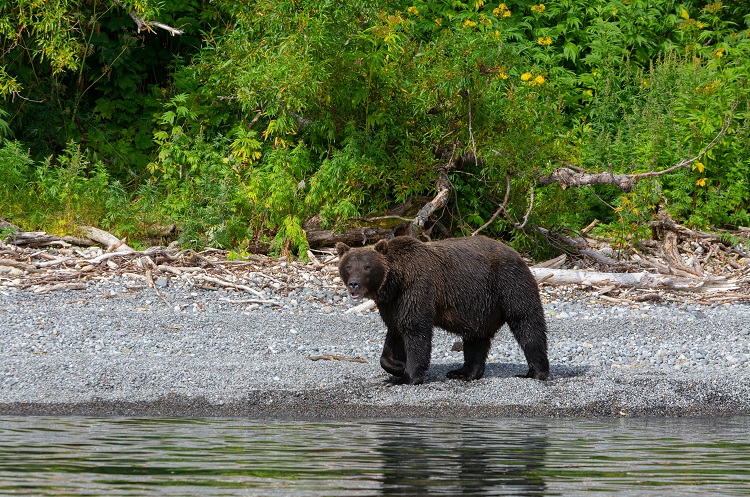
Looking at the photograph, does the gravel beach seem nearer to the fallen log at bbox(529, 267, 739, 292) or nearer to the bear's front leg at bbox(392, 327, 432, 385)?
the bear's front leg at bbox(392, 327, 432, 385)

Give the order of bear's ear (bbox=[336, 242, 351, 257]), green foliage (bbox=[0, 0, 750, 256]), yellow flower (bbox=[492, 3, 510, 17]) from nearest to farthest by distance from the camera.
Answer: bear's ear (bbox=[336, 242, 351, 257]) → green foliage (bbox=[0, 0, 750, 256]) → yellow flower (bbox=[492, 3, 510, 17])

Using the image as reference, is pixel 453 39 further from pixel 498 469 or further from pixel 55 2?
pixel 498 469

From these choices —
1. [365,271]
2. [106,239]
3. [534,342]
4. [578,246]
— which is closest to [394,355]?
[365,271]

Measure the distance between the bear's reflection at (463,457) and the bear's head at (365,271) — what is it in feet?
4.36

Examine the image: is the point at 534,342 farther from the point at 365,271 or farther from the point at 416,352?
the point at 365,271

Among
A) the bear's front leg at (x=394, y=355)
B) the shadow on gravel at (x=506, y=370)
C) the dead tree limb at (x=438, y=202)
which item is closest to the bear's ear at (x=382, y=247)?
the bear's front leg at (x=394, y=355)

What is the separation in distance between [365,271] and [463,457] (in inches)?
100

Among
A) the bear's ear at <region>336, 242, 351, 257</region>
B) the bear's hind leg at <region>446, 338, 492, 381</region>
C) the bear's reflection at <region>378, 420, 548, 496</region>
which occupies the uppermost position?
the bear's ear at <region>336, 242, 351, 257</region>

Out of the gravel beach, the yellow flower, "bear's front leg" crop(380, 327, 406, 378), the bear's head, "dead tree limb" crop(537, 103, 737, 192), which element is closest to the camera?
the gravel beach

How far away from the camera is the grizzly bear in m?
8.63

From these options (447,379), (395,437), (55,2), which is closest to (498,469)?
(395,437)

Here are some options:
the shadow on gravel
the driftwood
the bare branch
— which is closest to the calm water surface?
the shadow on gravel

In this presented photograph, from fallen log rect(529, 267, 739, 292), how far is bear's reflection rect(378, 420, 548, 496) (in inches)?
218

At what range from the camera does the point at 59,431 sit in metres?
7.03
